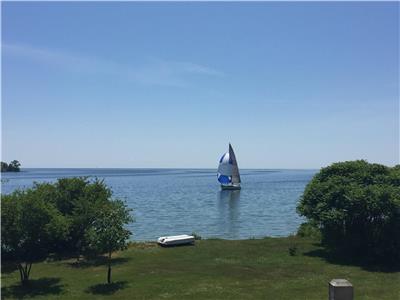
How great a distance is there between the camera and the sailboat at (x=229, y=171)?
127m

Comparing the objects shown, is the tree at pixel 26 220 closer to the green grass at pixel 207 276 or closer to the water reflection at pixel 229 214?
the green grass at pixel 207 276

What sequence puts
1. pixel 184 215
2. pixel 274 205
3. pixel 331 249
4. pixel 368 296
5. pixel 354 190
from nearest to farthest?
pixel 368 296, pixel 354 190, pixel 331 249, pixel 184 215, pixel 274 205

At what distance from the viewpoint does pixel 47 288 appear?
27047mm

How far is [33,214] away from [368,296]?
62.8 feet

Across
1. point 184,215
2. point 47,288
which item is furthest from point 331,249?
point 184,215

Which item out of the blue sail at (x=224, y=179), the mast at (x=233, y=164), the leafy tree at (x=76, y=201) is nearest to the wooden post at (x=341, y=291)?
the leafy tree at (x=76, y=201)

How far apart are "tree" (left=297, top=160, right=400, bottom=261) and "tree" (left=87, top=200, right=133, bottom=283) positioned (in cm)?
1566

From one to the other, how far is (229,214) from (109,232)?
53.6m

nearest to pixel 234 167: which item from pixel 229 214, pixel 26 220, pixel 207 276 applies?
pixel 229 214

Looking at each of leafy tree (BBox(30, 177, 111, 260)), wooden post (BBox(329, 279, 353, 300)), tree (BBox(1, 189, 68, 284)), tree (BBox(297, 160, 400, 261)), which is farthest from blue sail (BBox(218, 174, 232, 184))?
wooden post (BBox(329, 279, 353, 300))

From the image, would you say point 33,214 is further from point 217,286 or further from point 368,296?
point 368,296

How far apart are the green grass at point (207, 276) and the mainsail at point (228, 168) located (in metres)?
86.4

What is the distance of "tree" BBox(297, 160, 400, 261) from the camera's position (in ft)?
108

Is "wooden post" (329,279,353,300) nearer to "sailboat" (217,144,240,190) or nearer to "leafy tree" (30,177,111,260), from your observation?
"leafy tree" (30,177,111,260)
